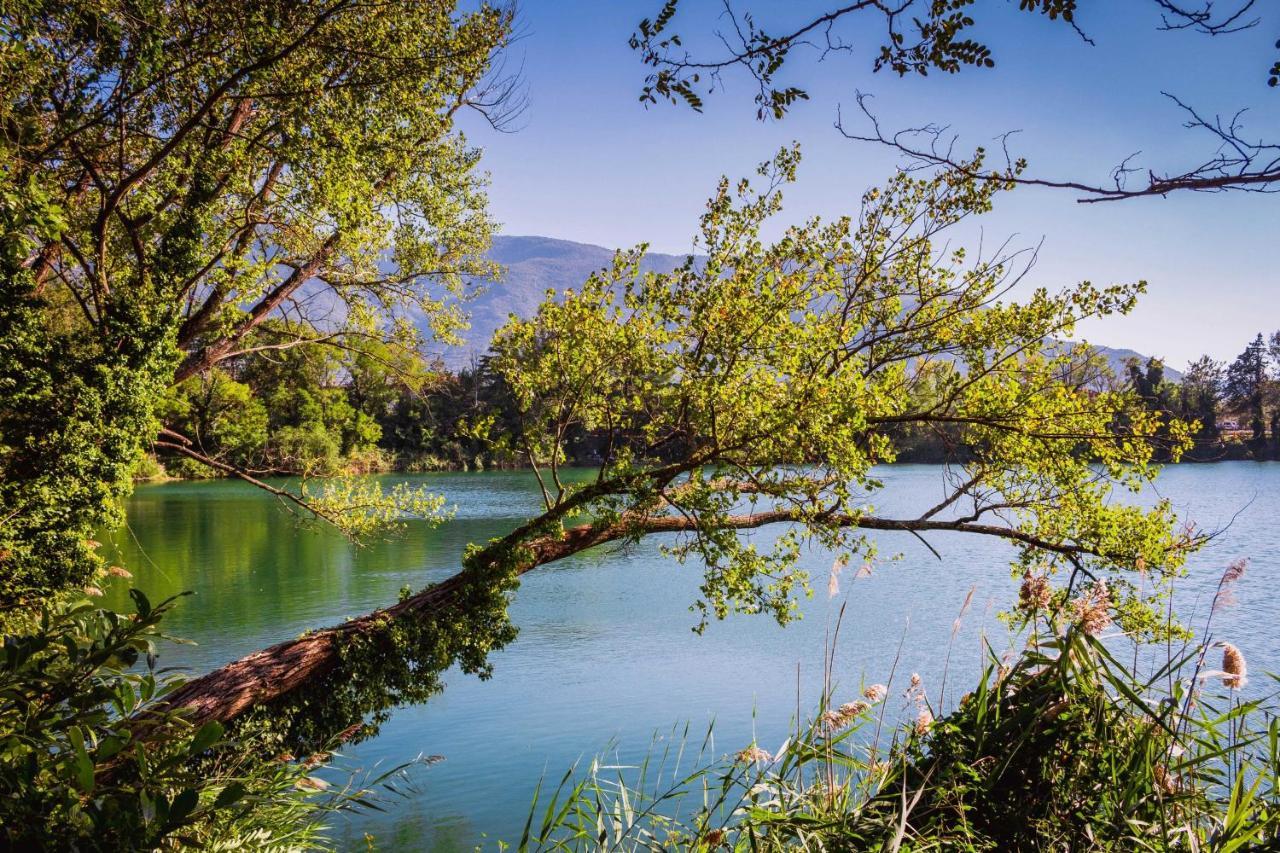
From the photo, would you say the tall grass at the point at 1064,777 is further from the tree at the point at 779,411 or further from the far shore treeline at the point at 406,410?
the far shore treeline at the point at 406,410

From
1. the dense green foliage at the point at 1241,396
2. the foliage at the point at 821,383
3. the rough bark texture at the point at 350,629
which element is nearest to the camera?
the foliage at the point at 821,383

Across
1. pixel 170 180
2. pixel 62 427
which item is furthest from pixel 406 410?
pixel 62 427

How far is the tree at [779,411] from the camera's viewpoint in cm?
567

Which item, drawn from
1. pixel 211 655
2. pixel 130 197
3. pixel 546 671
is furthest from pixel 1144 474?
pixel 211 655

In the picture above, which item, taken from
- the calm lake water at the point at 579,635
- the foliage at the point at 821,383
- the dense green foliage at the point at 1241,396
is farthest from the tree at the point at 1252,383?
the foliage at the point at 821,383

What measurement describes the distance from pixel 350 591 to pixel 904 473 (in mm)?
32578

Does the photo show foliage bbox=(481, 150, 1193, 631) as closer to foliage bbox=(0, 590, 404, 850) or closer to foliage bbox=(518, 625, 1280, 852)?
foliage bbox=(518, 625, 1280, 852)

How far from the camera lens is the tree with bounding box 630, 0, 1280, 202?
62.9 inches

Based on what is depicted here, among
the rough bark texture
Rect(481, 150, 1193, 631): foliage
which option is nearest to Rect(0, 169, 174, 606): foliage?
the rough bark texture

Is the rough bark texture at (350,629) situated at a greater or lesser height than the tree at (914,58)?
lesser

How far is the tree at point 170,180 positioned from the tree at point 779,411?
2001mm

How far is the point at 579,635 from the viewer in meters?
12.3

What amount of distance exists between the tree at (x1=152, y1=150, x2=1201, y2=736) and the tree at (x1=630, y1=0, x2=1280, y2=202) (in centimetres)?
296

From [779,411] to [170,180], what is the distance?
568 cm
